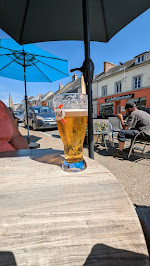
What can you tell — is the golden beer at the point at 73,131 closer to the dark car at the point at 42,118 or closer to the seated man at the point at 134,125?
the seated man at the point at 134,125

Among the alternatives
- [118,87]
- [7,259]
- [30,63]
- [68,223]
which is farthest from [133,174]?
[118,87]

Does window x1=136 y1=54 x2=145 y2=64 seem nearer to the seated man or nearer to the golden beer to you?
the seated man

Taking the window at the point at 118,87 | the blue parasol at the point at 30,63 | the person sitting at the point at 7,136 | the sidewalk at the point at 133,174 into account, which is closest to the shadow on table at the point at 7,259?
the person sitting at the point at 7,136

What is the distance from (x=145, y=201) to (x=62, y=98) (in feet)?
5.88

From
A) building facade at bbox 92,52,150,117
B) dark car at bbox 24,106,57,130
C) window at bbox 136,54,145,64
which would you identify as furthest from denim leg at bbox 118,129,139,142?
window at bbox 136,54,145,64

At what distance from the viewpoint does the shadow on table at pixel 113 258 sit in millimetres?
215

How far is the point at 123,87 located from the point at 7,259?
20773 millimetres

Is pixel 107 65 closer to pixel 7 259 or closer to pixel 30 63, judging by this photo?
pixel 30 63

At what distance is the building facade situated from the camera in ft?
52.7

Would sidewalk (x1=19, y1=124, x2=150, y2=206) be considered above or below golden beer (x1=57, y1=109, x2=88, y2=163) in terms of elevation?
below

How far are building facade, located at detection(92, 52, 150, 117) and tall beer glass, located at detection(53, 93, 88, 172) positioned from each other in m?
14.3

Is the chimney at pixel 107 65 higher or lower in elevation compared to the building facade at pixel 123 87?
higher

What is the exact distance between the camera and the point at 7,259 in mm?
214

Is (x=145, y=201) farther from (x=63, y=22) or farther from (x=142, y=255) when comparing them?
(x=63, y=22)
